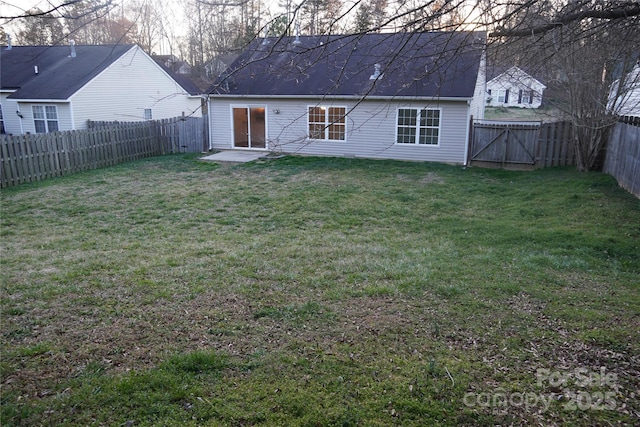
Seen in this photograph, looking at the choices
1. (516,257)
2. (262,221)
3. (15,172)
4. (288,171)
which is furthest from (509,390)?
(15,172)

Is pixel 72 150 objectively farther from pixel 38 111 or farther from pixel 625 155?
pixel 625 155

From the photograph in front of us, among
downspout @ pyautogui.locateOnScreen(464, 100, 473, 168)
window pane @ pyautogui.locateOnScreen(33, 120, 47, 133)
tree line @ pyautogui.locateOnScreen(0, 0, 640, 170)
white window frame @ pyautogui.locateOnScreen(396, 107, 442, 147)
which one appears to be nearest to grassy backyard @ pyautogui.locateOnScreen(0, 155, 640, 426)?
tree line @ pyautogui.locateOnScreen(0, 0, 640, 170)

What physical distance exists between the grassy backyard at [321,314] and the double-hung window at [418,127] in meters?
6.94

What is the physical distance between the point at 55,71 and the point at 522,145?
19.8m

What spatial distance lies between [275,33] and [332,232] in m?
4.04

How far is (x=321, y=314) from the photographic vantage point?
4984 mm

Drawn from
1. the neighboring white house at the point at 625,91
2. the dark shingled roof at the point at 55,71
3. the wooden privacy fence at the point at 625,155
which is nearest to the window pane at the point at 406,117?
the neighboring white house at the point at 625,91

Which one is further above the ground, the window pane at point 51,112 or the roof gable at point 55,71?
the roof gable at point 55,71

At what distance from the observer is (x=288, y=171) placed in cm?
1500

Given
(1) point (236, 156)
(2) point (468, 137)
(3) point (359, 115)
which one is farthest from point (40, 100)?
(2) point (468, 137)

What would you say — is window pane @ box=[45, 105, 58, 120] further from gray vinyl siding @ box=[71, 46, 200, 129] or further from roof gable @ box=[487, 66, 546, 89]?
roof gable @ box=[487, 66, 546, 89]

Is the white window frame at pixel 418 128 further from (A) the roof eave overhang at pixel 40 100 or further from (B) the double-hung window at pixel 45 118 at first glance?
(B) the double-hung window at pixel 45 118

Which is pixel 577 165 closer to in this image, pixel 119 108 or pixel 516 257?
pixel 516 257

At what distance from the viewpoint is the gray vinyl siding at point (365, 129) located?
1636cm
